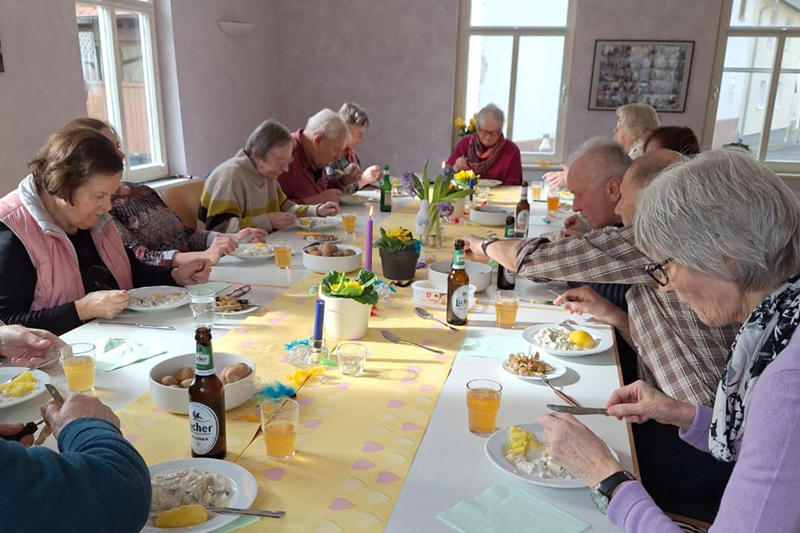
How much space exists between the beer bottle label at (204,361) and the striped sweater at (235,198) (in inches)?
89.7

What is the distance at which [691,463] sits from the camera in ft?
5.46

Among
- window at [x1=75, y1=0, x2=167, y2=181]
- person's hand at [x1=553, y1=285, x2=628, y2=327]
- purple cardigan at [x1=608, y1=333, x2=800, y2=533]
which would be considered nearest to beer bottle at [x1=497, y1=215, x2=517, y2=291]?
person's hand at [x1=553, y1=285, x2=628, y2=327]

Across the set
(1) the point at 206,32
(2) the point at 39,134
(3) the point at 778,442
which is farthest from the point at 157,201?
(1) the point at 206,32

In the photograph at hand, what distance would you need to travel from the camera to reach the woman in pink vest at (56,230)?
1.87 meters

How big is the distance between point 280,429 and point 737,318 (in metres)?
0.91

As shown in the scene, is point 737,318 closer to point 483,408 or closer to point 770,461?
point 770,461

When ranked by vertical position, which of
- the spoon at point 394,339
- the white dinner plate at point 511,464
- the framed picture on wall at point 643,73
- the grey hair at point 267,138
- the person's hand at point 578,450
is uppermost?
the framed picture on wall at point 643,73

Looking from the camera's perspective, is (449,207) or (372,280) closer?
(372,280)

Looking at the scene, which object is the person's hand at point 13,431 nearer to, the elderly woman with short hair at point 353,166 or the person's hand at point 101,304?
the person's hand at point 101,304

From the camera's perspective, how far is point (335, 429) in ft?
4.33

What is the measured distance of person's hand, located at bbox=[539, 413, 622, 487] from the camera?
1.12 m

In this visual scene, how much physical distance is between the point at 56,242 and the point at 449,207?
2.09 meters

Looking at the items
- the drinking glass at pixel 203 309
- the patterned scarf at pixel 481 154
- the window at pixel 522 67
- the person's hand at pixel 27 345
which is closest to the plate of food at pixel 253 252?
the drinking glass at pixel 203 309

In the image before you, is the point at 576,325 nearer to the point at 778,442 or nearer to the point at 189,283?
the point at 778,442
